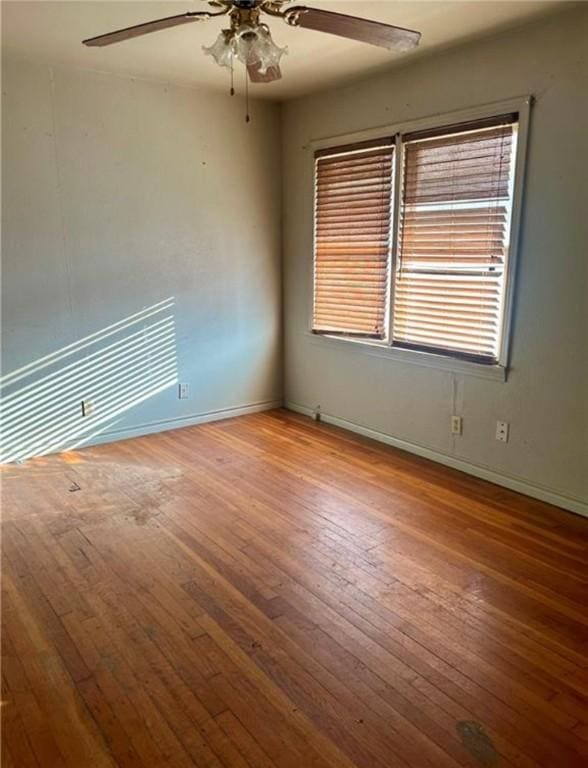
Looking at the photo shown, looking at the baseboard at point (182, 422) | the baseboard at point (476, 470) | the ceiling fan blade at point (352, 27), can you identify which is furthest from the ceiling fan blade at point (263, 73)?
the baseboard at point (182, 422)

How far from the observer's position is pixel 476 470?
3.44 m

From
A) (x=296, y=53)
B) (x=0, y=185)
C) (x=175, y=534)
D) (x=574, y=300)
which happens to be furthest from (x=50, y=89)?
(x=574, y=300)

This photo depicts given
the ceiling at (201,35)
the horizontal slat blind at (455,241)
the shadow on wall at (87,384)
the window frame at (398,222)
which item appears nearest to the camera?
the ceiling at (201,35)

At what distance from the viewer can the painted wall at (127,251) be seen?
140 inches

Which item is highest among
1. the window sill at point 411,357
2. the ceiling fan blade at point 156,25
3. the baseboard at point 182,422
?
the ceiling fan blade at point 156,25

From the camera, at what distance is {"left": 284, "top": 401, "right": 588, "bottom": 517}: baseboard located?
3.01m

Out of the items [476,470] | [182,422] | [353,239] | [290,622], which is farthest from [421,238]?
[290,622]

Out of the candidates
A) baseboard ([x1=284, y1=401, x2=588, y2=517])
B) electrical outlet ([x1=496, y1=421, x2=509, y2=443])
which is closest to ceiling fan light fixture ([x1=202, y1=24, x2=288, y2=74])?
electrical outlet ([x1=496, y1=421, x2=509, y2=443])

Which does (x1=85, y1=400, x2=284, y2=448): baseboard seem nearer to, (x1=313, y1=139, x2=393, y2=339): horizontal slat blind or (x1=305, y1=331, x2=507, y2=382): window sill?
(x1=305, y1=331, x2=507, y2=382): window sill

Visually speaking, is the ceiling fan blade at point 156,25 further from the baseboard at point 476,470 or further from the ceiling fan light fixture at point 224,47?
the baseboard at point 476,470

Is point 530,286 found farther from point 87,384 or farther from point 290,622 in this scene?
point 87,384

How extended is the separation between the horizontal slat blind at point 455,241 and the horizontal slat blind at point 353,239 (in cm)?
19

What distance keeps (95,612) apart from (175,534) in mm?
634

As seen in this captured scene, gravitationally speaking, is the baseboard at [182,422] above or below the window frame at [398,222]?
below
